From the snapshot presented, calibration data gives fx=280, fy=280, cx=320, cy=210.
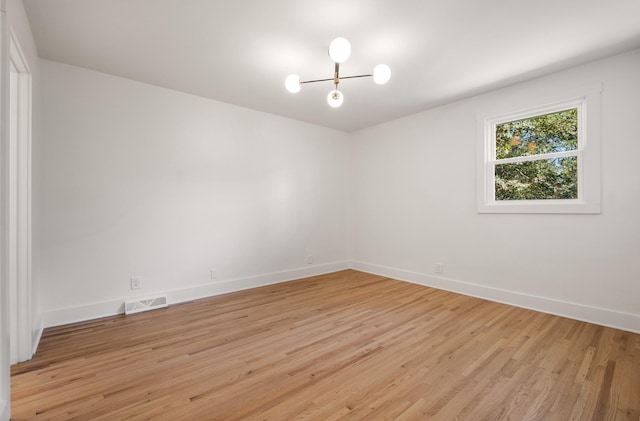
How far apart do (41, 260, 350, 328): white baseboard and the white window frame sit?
8.82 feet

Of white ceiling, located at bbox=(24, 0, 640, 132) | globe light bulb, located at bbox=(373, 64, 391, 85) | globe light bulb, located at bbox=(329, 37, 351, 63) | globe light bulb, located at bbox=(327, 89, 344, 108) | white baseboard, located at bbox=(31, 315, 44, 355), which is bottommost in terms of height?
white baseboard, located at bbox=(31, 315, 44, 355)

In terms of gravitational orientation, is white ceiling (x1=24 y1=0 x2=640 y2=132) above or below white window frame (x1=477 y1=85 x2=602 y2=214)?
above

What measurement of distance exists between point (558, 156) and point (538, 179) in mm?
303

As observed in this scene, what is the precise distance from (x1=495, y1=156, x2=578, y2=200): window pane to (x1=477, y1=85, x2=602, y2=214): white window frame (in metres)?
0.06

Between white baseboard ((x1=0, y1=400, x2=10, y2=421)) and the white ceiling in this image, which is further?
the white ceiling

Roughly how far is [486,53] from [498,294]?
2.69 meters

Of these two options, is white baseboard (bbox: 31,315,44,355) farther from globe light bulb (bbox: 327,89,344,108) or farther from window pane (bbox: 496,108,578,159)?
window pane (bbox: 496,108,578,159)

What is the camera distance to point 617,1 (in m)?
1.94

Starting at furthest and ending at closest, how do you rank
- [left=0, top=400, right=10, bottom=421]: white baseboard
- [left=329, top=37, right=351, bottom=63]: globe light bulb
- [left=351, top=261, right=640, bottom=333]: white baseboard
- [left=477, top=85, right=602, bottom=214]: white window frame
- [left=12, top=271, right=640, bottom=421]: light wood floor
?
[left=477, top=85, right=602, bottom=214]: white window frame
[left=351, top=261, right=640, bottom=333]: white baseboard
[left=329, top=37, right=351, bottom=63]: globe light bulb
[left=12, top=271, right=640, bottom=421]: light wood floor
[left=0, top=400, right=10, bottom=421]: white baseboard

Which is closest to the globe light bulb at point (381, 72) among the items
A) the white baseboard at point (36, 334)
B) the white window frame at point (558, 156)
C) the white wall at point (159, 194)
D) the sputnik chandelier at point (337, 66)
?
the sputnik chandelier at point (337, 66)

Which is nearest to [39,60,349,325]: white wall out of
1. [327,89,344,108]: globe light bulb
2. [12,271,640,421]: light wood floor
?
[12,271,640,421]: light wood floor

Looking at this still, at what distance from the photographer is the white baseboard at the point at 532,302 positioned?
2.62 m

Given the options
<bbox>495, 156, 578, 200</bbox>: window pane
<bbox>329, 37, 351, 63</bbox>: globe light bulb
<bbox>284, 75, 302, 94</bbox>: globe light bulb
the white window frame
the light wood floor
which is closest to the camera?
the light wood floor

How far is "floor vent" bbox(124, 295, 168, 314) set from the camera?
121 inches
